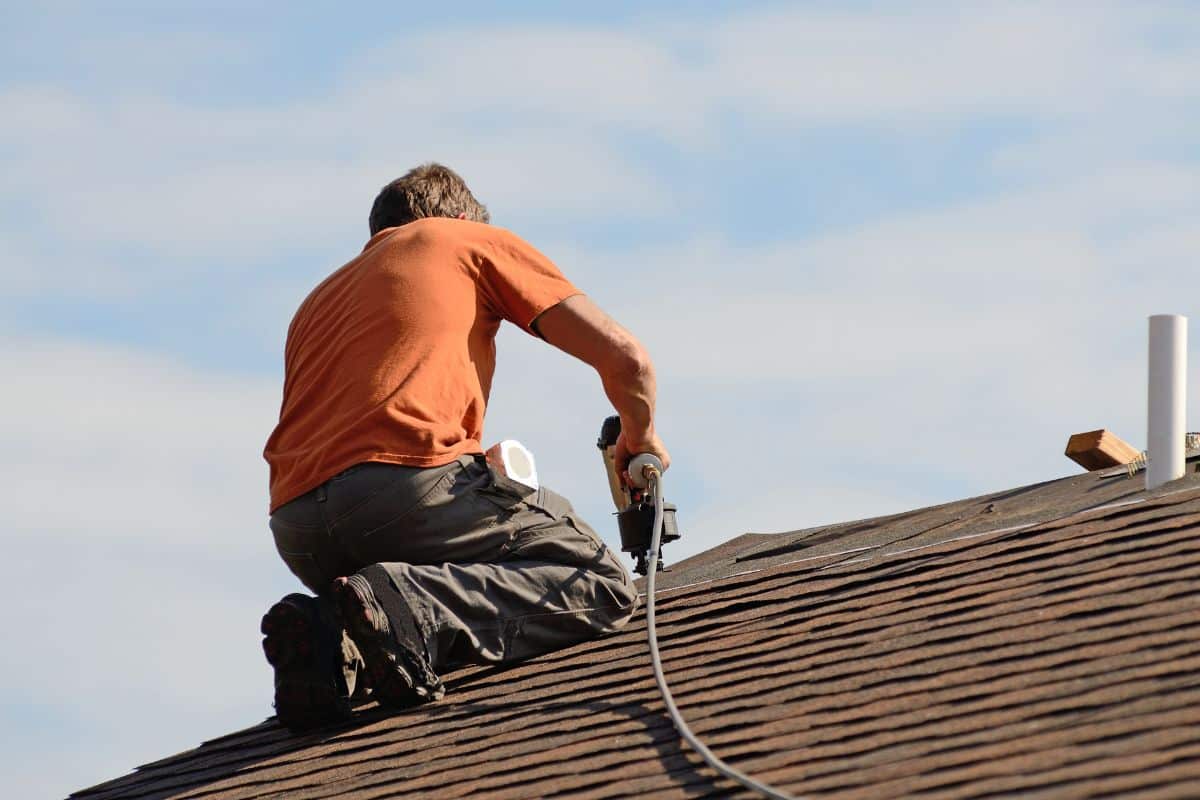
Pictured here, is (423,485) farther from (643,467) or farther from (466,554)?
(643,467)

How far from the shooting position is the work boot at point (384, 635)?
4727mm

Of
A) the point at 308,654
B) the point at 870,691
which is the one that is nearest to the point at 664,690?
the point at 870,691

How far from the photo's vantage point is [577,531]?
5328mm

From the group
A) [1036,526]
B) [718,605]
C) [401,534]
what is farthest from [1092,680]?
[401,534]

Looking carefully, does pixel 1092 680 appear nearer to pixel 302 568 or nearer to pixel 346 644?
pixel 346 644

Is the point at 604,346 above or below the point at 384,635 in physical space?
above

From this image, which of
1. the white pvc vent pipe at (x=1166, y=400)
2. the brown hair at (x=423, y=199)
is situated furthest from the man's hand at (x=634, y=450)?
the white pvc vent pipe at (x=1166, y=400)

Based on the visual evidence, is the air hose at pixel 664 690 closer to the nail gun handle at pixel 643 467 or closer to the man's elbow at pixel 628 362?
the nail gun handle at pixel 643 467

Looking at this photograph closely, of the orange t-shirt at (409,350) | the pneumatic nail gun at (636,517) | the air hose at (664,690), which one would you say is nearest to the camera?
the air hose at (664,690)

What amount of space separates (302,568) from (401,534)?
433 mm

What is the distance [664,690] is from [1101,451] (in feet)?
9.38

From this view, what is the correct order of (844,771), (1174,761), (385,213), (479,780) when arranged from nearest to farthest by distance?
1. (1174,761)
2. (844,771)
3. (479,780)
4. (385,213)

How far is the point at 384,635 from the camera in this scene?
478 centimetres

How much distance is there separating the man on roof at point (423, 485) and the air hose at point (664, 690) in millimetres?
146
